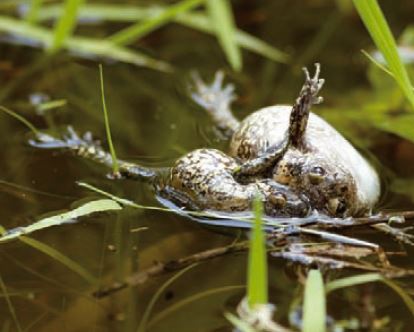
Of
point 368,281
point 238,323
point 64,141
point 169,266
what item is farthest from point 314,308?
point 64,141

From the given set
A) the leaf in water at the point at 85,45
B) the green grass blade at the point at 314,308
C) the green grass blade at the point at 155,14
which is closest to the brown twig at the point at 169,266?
the green grass blade at the point at 314,308

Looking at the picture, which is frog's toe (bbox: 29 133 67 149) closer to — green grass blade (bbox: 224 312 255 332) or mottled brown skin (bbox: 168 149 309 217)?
mottled brown skin (bbox: 168 149 309 217)

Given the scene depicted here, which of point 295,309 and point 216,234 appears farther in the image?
point 216,234

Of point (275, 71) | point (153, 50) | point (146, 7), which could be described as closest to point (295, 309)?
point (275, 71)

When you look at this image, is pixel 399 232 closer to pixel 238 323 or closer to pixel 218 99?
pixel 238 323

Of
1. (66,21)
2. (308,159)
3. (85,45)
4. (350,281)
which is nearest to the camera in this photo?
(350,281)

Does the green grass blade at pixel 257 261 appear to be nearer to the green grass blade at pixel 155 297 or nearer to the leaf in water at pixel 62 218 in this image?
the green grass blade at pixel 155 297

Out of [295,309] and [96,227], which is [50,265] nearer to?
[96,227]
